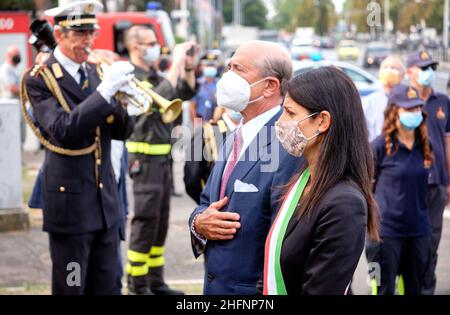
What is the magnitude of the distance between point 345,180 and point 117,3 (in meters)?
33.2

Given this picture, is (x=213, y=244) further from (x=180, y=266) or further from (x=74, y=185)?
(x=180, y=266)

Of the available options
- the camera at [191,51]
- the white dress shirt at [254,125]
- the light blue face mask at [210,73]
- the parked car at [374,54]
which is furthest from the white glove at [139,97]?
the parked car at [374,54]

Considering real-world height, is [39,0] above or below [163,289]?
above

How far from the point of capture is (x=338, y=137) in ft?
10.3

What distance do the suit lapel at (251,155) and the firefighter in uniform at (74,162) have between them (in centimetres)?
144

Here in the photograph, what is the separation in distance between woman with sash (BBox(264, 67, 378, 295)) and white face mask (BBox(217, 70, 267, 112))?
Result: 2.17ft

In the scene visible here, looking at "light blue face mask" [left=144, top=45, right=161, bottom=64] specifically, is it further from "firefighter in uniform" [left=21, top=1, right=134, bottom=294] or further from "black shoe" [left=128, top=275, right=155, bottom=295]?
"firefighter in uniform" [left=21, top=1, right=134, bottom=294]

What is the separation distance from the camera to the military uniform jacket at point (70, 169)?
202 inches

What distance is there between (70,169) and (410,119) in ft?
8.15

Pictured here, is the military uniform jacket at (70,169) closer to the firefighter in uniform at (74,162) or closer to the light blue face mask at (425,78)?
the firefighter in uniform at (74,162)

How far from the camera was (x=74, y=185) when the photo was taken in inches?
205

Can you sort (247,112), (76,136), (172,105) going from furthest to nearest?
(172,105) → (76,136) → (247,112)

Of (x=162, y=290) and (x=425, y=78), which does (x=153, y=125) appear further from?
(x=425, y=78)
